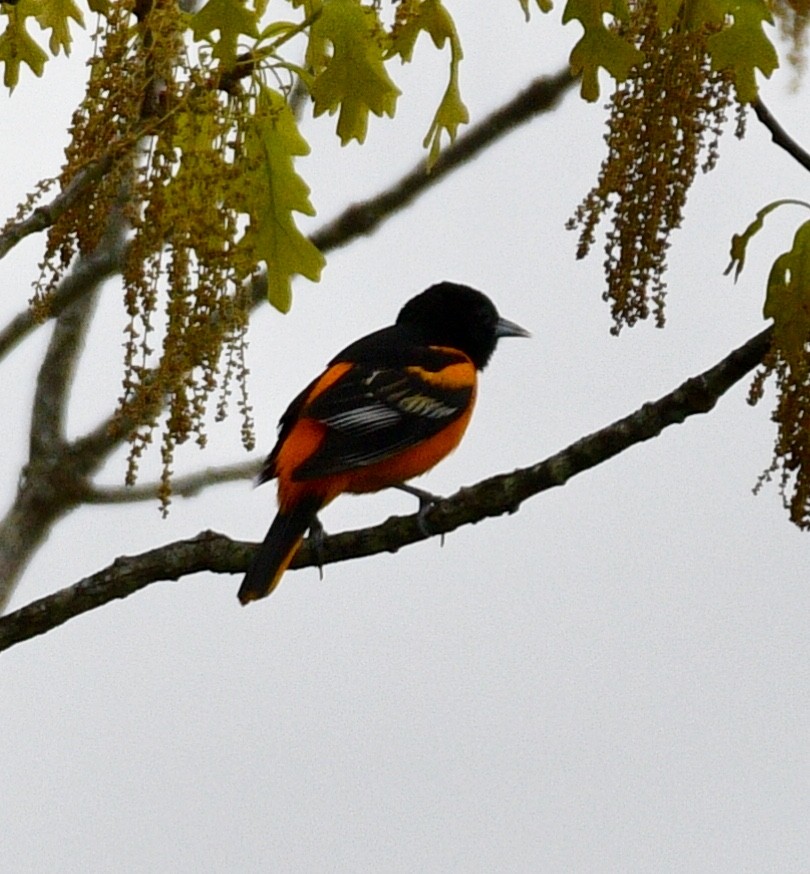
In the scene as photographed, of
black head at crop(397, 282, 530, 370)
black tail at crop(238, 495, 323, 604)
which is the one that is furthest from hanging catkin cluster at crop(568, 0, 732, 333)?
black head at crop(397, 282, 530, 370)

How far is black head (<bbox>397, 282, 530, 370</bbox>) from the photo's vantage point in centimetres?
505

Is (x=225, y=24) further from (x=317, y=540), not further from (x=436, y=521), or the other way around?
(x=317, y=540)

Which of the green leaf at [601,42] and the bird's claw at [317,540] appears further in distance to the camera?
the bird's claw at [317,540]

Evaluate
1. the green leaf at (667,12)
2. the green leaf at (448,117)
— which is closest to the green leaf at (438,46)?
the green leaf at (448,117)

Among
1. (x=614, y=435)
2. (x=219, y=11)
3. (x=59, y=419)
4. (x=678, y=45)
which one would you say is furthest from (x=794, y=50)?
(x=59, y=419)

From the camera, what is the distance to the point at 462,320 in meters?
5.09

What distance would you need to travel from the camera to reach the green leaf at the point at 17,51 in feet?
10.1

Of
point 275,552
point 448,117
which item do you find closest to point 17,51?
point 448,117

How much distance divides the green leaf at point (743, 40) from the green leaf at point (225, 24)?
67 cm

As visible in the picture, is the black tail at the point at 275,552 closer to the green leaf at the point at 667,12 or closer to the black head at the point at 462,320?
the green leaf at the point at 667,12

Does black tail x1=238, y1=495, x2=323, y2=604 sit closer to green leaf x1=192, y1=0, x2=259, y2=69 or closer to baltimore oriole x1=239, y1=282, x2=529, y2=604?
baltimore oriole x1=239, y1=282, x2=529, y2=604

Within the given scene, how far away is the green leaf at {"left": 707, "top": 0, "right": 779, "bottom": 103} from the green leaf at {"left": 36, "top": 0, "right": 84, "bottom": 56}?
1.40m

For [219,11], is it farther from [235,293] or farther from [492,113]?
[492,113]

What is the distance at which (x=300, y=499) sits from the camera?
3.67 meters
